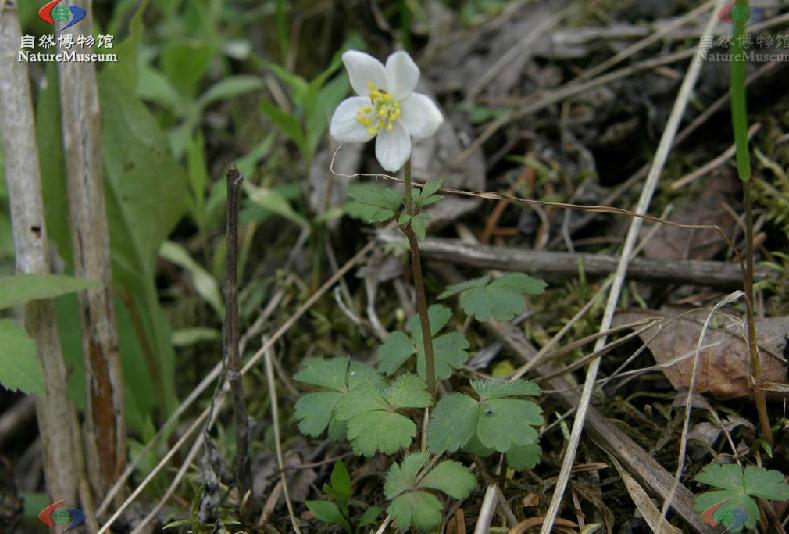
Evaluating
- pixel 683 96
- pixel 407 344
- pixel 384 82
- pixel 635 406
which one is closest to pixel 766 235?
pixel 683 96

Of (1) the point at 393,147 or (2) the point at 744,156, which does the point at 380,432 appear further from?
(2) the point at 744,156

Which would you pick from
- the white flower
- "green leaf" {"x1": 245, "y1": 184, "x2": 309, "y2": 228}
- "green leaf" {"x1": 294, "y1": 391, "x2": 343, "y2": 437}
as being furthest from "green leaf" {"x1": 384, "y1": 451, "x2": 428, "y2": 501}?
Answer: "green leaf" {"x1": 245, "y1": 184, "x2": 309, "y2": 228}

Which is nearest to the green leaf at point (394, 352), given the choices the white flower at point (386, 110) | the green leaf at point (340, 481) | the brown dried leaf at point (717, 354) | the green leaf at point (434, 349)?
the green leaf at point (434, 349)

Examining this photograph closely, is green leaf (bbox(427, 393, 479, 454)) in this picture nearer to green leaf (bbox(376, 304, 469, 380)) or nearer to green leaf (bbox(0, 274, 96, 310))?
green leaf (bbox(376, 304, 469, 380))

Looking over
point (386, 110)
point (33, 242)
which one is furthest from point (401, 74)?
point (33, 242)

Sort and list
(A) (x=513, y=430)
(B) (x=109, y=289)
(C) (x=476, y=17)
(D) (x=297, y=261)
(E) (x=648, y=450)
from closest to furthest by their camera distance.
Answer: (A) (x=513, y=430) → (E) (x=648, y=450) → (B) (x=109, y=289) → (D) (x=297, y=261) → (C) (x=476, y=17)

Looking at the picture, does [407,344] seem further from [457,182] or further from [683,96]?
[683,96]
